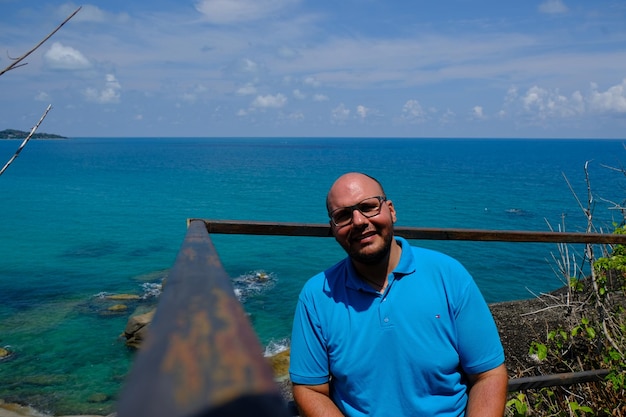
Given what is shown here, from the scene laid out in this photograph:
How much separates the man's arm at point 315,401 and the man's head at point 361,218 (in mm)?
605

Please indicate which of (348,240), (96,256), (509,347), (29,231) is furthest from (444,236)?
(29,231)

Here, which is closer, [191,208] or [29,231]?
[29,231]

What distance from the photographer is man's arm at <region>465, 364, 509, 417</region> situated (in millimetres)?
2348

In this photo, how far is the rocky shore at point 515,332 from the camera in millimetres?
8430

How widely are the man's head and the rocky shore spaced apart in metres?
4.87

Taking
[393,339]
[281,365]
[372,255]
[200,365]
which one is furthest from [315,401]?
[281,365]

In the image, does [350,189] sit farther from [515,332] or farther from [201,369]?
[515,332]

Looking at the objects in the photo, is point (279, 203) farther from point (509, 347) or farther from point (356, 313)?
point (356, 313)

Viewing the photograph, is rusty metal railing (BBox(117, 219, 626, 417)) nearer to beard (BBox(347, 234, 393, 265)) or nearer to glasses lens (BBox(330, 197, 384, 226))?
beard (BBox(347, 234, 393, 265))

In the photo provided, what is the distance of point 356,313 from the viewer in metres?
2.51

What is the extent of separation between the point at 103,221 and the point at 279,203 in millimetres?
16213

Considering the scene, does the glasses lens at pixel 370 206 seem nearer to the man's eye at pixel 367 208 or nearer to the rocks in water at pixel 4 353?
the man's eye at pixel 367 208

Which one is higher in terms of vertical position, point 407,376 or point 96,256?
point 407,376

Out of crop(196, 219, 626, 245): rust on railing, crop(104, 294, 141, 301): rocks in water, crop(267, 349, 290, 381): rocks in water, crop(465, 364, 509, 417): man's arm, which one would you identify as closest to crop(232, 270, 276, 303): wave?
crop(104, 294, 141, 301): rocks in water
